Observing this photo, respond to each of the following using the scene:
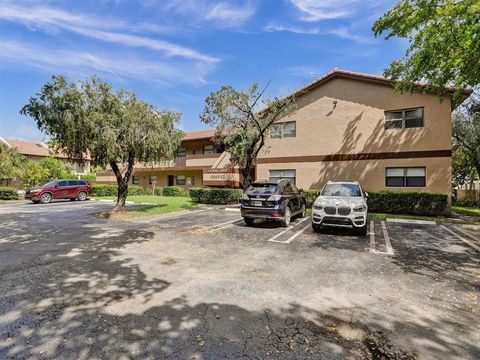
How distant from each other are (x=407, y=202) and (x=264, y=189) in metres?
9.51

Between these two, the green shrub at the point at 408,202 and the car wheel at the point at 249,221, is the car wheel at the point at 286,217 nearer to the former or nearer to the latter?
the car wheel at the point at 249,221

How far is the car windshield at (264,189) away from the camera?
11492mm

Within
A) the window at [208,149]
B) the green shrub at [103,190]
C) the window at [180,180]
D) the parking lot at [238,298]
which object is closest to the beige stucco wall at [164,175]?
the window at [180,180]

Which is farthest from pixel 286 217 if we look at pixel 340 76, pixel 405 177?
pixel 340 76

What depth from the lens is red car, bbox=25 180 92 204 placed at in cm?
2286

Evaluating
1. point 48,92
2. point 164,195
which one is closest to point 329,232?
point 48,92

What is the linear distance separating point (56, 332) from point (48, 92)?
40.5ft

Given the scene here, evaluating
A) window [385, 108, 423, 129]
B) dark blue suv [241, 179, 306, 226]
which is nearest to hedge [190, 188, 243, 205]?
dark blue suv [241, 179, 306, 226]

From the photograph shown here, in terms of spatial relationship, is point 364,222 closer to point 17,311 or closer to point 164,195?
point 17,311

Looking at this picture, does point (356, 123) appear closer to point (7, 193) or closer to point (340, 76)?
point (340, 76)

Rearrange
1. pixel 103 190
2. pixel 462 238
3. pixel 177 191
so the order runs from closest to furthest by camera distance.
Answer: pixel 462 238 < pixel 177 191 < pixel 103 190

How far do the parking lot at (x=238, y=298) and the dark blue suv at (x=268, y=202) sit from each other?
208 cm

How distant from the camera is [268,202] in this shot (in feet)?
37.0

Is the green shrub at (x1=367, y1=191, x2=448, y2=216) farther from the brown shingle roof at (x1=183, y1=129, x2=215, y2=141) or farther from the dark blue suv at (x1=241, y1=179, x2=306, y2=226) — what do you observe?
the brown shingle roof at (x1=183, y1=129, x2=215, y2=141)
